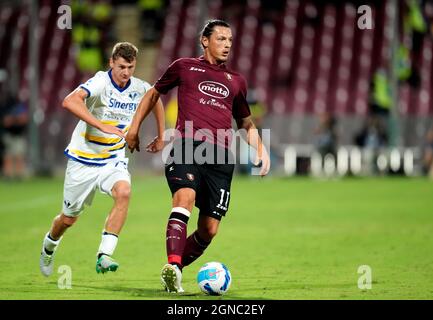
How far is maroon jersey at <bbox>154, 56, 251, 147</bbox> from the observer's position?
341 inches

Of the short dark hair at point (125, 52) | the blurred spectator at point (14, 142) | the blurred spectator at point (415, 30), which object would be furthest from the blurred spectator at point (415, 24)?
the short dark hair at point (125, 52)

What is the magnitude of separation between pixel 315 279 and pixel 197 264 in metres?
1.76

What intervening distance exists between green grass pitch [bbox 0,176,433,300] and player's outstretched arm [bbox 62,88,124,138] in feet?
4.67

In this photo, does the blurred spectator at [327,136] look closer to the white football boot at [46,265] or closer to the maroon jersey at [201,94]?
the white football boot at [46,265]

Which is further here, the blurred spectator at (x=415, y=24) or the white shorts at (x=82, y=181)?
the blurred spectator at (x=415, y=24)

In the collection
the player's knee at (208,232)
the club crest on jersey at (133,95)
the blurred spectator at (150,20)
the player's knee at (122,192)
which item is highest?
the blurred spectator at (150,20)

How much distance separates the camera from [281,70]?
33625 mm

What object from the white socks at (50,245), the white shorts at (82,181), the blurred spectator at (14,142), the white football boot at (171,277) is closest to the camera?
the white football boot at (171,277)

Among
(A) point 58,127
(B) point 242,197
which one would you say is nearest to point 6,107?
(A) point 58,127

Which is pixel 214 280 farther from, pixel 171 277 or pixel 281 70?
pixel 281 70

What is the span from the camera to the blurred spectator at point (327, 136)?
2642 centimetres

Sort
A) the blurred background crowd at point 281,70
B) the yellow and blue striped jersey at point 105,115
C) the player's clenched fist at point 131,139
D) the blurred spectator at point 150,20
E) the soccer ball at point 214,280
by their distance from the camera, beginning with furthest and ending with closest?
the blurred spectator at point 150,20
the blurred background crowd at point 281,70
the yellow and blue striped jersey at point 105,115
the player's clenched fist at point 131,139
the soccer ball at point 214,280

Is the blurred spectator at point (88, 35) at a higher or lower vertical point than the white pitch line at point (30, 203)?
higher

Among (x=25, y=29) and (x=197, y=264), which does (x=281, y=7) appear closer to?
(x=25, y=29)
